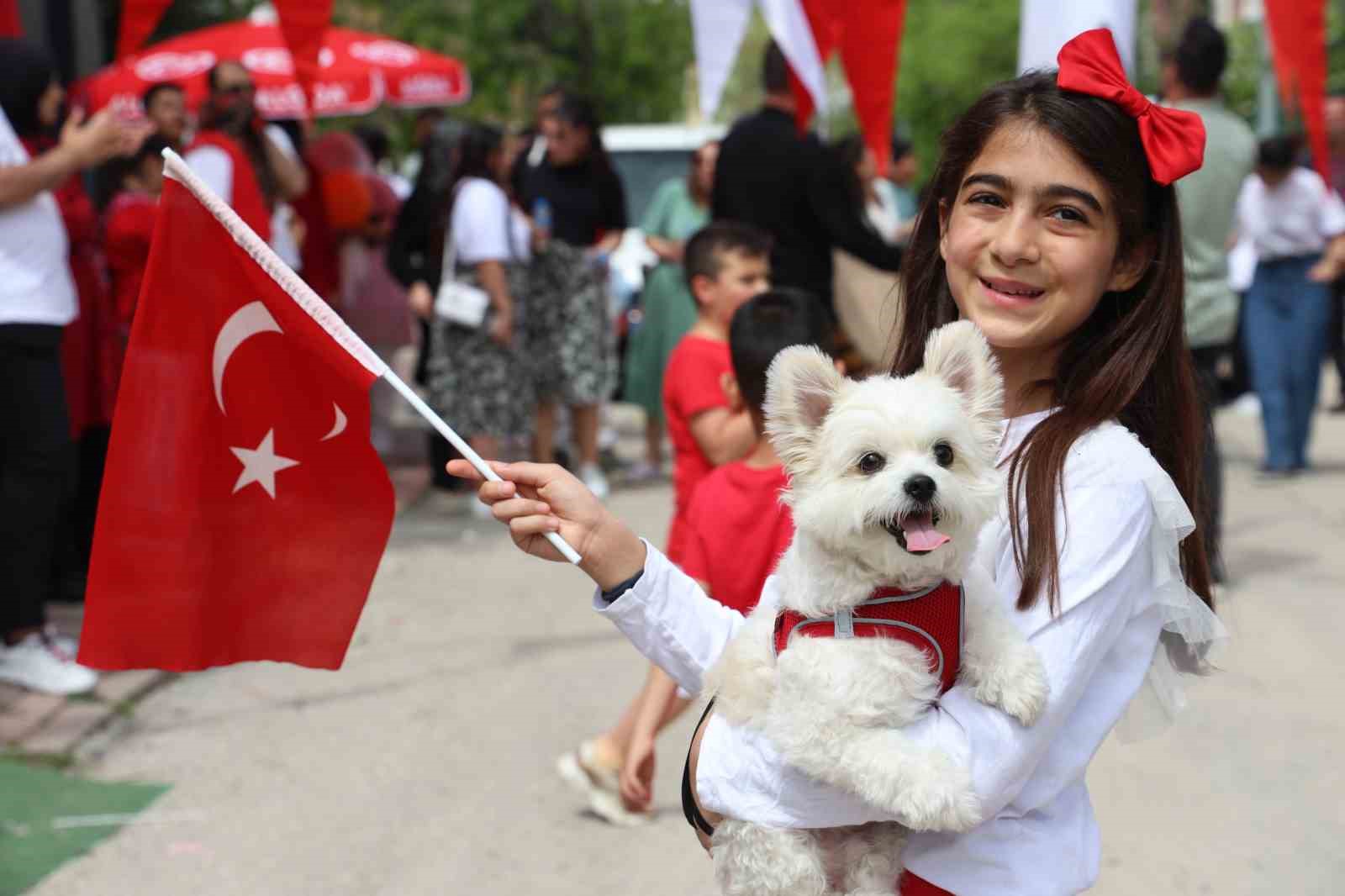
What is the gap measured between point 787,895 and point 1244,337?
10.2m

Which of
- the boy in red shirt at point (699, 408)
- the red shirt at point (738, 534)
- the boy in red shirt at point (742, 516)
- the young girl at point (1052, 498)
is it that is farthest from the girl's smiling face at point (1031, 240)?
the boy in red shirt at point (699, 408)

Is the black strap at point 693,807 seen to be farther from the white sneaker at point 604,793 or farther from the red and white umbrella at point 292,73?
the red and white umbrella at point 292,73

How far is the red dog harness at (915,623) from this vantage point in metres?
1.98

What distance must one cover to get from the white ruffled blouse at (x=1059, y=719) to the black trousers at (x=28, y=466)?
4.31 metres

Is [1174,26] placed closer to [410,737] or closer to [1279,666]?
[1279,666]

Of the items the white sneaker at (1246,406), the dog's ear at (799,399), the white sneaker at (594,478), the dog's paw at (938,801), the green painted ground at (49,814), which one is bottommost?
the white sneaker at (1246,406)

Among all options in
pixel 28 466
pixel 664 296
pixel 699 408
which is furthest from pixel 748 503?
pixel 664 296

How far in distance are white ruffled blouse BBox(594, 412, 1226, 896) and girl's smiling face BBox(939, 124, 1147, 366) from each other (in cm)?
21

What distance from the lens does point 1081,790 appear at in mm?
2180

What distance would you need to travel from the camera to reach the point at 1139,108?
226 cm

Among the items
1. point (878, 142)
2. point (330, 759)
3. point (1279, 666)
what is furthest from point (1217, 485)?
point (330, 759)

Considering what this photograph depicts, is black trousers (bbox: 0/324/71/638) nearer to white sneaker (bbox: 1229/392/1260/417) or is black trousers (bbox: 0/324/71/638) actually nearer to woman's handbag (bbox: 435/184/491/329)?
woman's handbag (bbox: 435/184/491/329)

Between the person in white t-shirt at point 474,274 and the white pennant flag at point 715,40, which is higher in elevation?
the white pennant flag at point 715,40

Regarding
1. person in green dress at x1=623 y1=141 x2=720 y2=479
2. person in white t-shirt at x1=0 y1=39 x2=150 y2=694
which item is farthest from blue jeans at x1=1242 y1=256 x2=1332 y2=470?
person in white t-shirt at x1=0 y1=39 x2=150 y2=694
